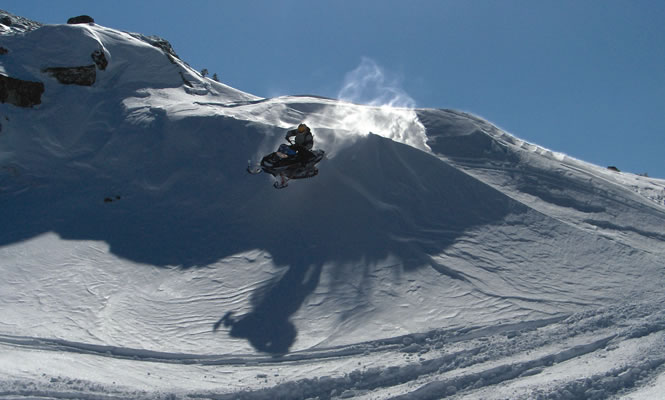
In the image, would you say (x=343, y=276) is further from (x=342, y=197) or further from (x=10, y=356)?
(x=10, y=356)

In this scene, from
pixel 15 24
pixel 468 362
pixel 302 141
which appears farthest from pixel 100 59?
pixel 468 362

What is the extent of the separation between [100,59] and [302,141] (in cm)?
1807

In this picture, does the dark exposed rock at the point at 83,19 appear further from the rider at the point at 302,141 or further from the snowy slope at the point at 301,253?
the rider at the point at 302,141

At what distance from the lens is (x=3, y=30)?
35156 millimetres

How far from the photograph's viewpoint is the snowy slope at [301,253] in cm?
1313

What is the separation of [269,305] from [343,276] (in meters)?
2.69

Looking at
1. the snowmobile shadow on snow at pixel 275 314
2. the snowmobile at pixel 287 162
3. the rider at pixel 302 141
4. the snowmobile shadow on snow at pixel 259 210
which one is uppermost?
the rider at pixel 302 141

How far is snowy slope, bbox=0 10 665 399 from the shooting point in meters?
13.1

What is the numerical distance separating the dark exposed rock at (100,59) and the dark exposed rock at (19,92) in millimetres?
3618

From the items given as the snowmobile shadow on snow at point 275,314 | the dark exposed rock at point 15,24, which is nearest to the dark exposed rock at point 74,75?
the dark exposed rock at point 15,24

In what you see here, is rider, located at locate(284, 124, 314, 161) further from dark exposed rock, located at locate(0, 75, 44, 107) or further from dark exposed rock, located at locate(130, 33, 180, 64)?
dark exposed rock, located at locate(130, 33, 180, 64)

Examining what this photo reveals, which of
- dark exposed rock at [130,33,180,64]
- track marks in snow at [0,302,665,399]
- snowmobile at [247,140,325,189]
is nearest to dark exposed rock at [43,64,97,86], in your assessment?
dark exposed rock at [130,33,180,64]

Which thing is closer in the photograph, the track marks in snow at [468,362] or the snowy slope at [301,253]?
the track marks in snow at [468,362]

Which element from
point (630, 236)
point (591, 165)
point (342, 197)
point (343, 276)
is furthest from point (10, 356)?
point (591, 165)
